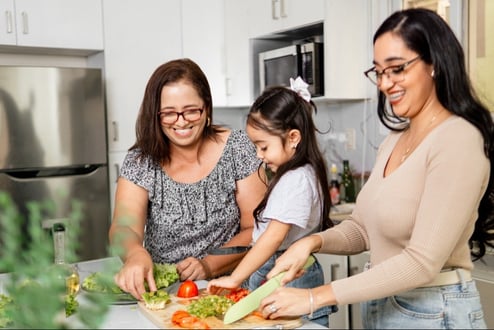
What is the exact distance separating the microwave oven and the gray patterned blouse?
138cm

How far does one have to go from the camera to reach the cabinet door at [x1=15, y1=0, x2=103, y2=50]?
2.91 metres

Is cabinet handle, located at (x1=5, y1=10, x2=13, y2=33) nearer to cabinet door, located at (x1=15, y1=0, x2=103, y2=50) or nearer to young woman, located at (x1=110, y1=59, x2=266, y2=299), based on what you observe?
cabinet door, located at (x1=15, y1=0, x2=103, y2=50)

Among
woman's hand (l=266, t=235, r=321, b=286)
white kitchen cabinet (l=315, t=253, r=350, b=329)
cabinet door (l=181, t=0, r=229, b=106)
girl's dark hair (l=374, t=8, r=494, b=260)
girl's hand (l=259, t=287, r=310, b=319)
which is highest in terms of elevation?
cabinet door (l=181, t=0, r=229, b=106)

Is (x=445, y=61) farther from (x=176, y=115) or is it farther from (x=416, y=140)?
(x=176, y=115)

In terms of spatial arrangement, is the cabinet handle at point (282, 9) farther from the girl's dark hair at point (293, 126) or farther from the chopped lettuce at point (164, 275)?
the chopped lettuce at point (164, 275)

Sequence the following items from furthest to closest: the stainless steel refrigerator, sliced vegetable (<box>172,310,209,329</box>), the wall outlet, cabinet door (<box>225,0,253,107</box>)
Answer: cabinet door (<box>225,0,253,107</box>), the wall outlet, the stainless steel refrigerator, sliced vegetable (<box>172,310,209,329</box>)

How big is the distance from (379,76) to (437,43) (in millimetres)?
124

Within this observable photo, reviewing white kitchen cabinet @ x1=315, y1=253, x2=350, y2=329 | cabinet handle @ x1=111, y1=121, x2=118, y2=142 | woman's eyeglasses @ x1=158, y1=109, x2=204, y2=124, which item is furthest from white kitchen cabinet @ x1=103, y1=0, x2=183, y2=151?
woman's eyeglasses @ x1=158, y1=109, x2=204, y2=124

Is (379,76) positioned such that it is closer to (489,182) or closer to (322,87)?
(489,182)

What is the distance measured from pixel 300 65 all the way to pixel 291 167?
160 centimetres

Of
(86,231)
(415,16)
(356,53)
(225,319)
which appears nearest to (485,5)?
(356,53)

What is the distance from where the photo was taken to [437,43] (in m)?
1.07

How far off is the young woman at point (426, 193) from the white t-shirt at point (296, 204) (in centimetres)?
24

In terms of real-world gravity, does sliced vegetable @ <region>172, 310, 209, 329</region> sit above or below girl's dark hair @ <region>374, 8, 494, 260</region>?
below
